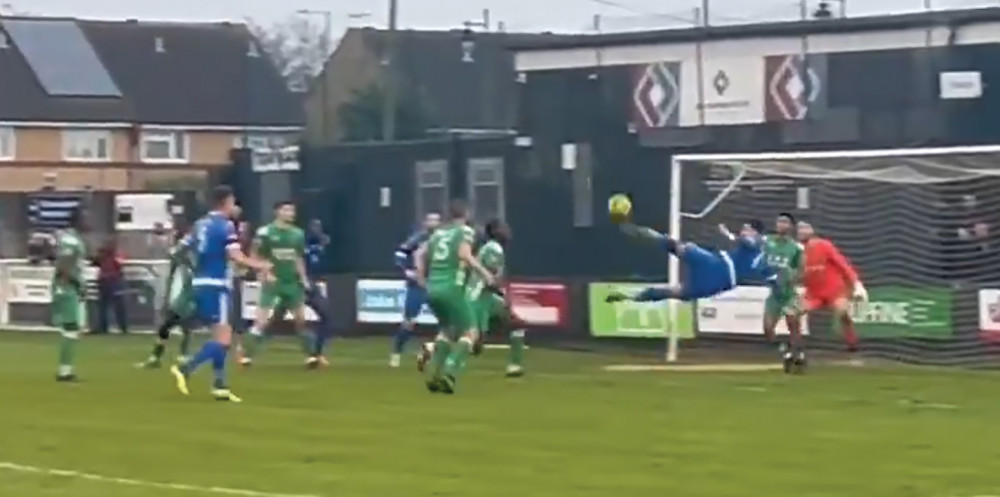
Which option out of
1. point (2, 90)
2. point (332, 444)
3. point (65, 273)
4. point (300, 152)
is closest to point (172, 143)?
point (2, 90)

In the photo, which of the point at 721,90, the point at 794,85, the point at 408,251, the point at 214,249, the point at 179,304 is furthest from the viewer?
the point at 721,90

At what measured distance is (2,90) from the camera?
87.0 metres

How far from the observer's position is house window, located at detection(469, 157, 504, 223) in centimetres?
4553

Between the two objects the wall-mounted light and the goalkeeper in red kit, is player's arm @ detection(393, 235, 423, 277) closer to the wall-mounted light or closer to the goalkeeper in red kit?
the goalkeeper in red kit

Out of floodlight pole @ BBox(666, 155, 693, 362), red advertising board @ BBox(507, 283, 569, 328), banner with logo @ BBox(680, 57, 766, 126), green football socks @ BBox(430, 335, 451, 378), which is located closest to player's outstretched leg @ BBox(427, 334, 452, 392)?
green football socks @ BBox(430, 335, 451, 378)

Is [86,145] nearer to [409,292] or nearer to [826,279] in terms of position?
[409,292]

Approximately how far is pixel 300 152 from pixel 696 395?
2437cm

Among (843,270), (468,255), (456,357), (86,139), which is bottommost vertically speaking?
(456,357)

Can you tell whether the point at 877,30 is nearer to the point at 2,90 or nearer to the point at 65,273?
the point at 65,273

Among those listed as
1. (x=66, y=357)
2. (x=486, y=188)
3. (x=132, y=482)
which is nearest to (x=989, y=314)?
(x=66, y=357)

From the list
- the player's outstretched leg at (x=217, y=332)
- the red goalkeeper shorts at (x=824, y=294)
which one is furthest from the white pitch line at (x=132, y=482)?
the red goalkeeper shorts at (x=824, y=294)

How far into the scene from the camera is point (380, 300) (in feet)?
141

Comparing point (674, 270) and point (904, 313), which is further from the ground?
point (674, 270)

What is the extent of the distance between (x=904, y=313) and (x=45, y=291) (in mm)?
21663
